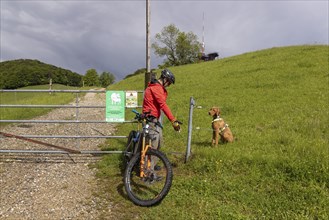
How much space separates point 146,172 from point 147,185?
1.52 ft

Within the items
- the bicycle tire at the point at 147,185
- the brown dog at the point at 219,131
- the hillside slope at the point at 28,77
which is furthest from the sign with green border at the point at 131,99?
the hillside slope at the point at 28,77

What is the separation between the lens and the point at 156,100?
647 centimetres

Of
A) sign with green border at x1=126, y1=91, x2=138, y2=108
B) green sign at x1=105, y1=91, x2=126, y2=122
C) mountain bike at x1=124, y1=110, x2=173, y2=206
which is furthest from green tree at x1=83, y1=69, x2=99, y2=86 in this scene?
mountain bike at x1=124, y1=110, x2=173, y2=206

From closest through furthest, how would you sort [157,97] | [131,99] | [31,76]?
1. [157,97]
2. [131,99]
3. [31,76]

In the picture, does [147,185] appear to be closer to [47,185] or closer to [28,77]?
[47,185]

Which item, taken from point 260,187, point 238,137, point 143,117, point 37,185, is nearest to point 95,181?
point 37,185

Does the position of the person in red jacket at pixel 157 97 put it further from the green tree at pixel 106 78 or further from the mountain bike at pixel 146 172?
the green tree at pixel 106 78

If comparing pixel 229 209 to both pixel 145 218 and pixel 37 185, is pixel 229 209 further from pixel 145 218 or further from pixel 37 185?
pixel 37 185

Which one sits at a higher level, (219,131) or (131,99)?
(131,99)

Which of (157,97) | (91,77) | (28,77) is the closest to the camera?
(157,97)

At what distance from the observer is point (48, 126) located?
14.4m

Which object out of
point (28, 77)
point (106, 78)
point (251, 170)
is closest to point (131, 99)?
point (251, 170)

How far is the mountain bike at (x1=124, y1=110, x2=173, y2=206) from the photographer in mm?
5777

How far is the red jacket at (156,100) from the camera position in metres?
6.33
